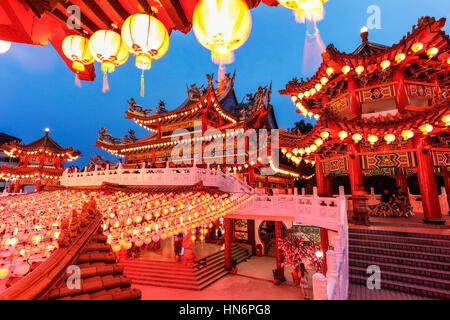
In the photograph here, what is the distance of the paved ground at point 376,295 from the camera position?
15.5ft

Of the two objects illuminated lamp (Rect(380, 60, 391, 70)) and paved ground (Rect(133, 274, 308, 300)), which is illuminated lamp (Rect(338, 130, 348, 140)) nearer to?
illuminated lamp (Rect(380, 60, 391, 70))

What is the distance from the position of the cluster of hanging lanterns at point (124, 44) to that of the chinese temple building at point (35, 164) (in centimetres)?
2682

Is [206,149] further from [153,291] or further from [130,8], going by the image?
[130,8]

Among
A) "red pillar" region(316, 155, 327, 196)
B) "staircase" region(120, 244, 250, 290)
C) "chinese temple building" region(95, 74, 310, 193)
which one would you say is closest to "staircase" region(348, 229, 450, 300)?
"red pillar" region(316, 155, 327, 196)

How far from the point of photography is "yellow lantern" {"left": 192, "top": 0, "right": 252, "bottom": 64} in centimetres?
252

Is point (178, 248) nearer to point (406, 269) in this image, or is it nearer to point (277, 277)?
point (277, 277)

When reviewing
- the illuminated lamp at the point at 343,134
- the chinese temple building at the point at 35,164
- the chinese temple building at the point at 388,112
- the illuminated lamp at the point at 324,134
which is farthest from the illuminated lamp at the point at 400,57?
the chinese temple building at the point at 35,164

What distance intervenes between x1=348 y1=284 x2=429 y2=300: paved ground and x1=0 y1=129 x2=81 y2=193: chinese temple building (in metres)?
29.4

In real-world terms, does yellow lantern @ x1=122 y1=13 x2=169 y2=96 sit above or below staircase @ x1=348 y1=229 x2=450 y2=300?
above

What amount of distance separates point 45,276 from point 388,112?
37.6ft

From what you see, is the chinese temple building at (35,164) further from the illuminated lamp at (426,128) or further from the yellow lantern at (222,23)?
the illuminated lamp at (426,128)

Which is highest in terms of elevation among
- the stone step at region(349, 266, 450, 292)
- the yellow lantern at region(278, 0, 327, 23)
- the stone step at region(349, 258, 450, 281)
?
the yellow lantern at region(278, 0, 327, 23)

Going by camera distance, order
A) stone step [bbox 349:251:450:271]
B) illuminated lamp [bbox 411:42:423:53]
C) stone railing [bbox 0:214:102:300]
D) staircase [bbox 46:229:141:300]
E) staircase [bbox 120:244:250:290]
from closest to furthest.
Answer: stone railing [bbox 0:214:102:300]
staircase [bbox 46:229:141:300]
stone step [bbox 349:251:450:271]
illuminated lamp [bbox 411:42:423:53]
staircase [bbox 120:244:250:290]
